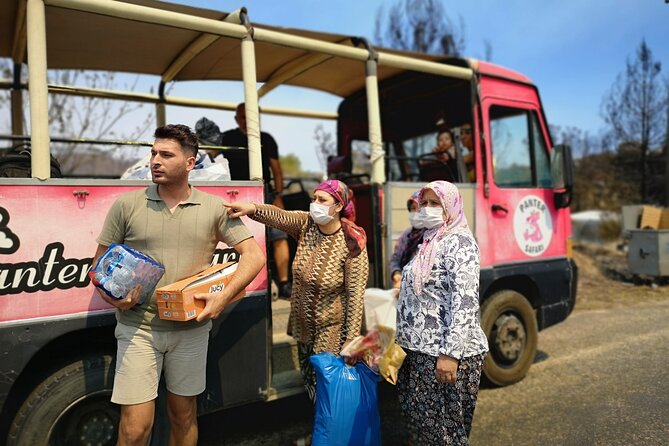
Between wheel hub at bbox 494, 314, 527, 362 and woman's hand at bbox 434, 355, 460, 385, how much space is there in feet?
6.97

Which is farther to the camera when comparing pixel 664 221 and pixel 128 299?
pixel 664 221

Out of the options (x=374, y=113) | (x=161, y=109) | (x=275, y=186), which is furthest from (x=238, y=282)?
(x=161, y=109)

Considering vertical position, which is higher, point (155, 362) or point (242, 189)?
point (242, 189)

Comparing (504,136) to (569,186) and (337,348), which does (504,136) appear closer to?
(569,186)

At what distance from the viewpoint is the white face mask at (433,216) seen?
2676 millimetres

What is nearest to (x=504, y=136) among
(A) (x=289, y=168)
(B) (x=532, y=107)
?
(B) (x=532, y=107)

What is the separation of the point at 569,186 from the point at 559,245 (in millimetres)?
594

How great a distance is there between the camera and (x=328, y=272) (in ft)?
9.68

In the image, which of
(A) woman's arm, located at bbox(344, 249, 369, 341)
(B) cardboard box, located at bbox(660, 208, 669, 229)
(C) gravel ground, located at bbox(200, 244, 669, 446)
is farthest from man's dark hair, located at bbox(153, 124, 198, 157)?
(B) cardboard box, located at bbox(660, 208, 669, 229)

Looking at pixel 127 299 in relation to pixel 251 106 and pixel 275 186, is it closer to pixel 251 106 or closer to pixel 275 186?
pixel 251 106

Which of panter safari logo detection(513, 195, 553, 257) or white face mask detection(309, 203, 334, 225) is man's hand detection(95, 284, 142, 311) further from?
panter safari logo detection(513, 195, 553, 257)

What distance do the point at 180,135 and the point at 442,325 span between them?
1564mm

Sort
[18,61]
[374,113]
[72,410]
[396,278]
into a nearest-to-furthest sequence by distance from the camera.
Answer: [72,410] → [396,278] → [374,113] → [18,61]

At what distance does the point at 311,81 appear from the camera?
512 cm
